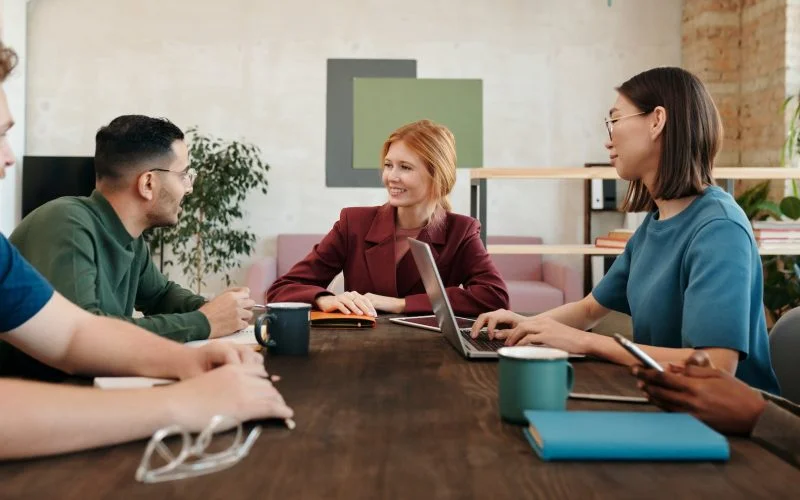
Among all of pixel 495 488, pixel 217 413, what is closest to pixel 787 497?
pixel 495 488

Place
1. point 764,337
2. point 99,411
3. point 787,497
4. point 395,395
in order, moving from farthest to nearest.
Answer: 1. point 764,337
2. point 395,395
3. point 99,411
4. point 787,497

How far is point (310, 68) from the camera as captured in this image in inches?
230

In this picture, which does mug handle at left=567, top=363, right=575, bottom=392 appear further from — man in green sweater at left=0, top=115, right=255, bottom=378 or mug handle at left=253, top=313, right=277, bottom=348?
man in green sweater at left=0, top=115, right=255, bottom=378

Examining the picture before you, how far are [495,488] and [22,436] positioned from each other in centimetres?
48

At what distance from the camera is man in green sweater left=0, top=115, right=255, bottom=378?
167 centimetres

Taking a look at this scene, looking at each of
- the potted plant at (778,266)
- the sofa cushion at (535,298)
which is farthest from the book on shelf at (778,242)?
the sofa cushion at (535,298)

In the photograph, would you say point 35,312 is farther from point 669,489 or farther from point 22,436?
point 669,489

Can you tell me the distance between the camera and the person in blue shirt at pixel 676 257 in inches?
57.2

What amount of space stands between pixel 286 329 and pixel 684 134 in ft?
3.07

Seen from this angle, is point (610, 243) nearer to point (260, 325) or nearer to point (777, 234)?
point (777, 234)

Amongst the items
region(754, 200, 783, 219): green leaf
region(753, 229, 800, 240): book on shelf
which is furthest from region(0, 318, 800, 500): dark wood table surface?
region(754, 200, 783, 219): green leaf

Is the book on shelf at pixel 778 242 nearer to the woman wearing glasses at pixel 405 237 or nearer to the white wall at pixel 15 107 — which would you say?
the woman wearing glasses at pixel 405 237

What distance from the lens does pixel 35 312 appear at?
119 centimetres

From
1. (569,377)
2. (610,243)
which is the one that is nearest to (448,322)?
(569,377)
